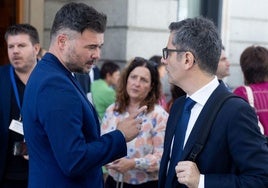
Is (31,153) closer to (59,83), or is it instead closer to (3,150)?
(59,83)

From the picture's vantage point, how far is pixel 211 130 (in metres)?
2.10

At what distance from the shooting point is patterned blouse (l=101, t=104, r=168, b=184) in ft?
11.6

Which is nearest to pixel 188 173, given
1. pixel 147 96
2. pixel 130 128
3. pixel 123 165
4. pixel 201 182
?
pixel 201 182

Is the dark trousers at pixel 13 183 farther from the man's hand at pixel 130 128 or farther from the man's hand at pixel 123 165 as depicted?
the man's hand at pixel 130 128

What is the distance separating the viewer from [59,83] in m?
2.26

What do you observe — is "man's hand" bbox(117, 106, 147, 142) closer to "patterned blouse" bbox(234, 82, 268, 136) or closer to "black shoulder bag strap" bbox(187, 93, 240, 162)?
"black shoulder bag strap" bbox(187, 93, 240, 162)

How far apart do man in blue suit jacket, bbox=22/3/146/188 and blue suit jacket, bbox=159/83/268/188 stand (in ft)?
1.42

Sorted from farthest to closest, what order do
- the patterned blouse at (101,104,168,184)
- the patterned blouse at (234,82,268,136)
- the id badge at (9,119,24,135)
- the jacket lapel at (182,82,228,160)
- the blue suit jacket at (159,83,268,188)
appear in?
the patterned blouse at (234,82,268,136)
the patterned blouse at (101,104,168,184)
the id badge at (9,119,24,135)
the jacket lapel at (182,82,228,160)
the blue suit jacket at (159,83,268,188)

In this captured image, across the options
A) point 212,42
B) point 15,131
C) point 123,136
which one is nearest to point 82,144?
point 123,136

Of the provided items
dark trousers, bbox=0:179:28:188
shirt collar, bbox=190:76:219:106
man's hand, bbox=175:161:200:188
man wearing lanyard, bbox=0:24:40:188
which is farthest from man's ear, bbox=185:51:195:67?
dark trousers, bbox=0:179:28:188

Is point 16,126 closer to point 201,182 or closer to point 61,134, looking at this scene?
point 61,134

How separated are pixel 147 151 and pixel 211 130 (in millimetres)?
1575

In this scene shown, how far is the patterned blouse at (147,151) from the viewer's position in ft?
11.6

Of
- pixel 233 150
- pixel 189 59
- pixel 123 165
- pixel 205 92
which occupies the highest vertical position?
pixel 189 59
